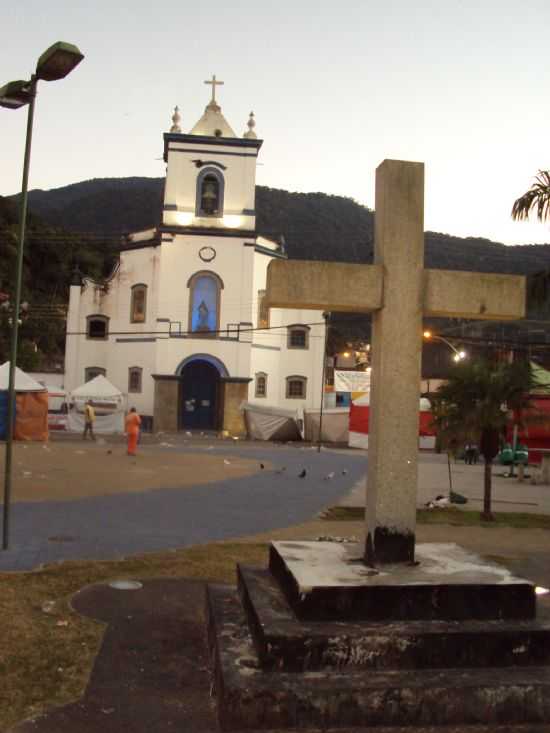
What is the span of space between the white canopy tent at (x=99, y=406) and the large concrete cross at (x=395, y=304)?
27.4 metres

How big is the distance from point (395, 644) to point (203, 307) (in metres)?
32.4

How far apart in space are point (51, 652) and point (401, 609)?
7.22 feet

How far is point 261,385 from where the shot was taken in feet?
122

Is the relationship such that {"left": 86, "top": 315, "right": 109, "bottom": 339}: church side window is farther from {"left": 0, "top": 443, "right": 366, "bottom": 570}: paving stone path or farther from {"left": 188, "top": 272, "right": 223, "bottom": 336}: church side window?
{"left": 0, "top": 443, "right": 366, "bottom": 570}: paving stone path

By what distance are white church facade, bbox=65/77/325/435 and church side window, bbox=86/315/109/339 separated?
7 cm

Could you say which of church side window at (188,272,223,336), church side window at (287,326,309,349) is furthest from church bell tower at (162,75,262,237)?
church side window at (287,326,309,349)

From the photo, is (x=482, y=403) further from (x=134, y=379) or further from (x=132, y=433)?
(x=134, y=379)

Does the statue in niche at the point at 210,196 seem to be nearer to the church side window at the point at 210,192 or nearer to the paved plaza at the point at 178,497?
the church side window at the point at 210,192

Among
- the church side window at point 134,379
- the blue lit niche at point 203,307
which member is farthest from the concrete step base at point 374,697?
the church side window at point 134,379

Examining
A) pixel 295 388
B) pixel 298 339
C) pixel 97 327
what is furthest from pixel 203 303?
pixel 295 388

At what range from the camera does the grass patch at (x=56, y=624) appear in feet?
13.5

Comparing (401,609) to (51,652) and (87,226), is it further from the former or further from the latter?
(87,226)

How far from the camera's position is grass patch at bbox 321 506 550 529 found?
11625mm

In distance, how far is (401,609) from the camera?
4355mm
